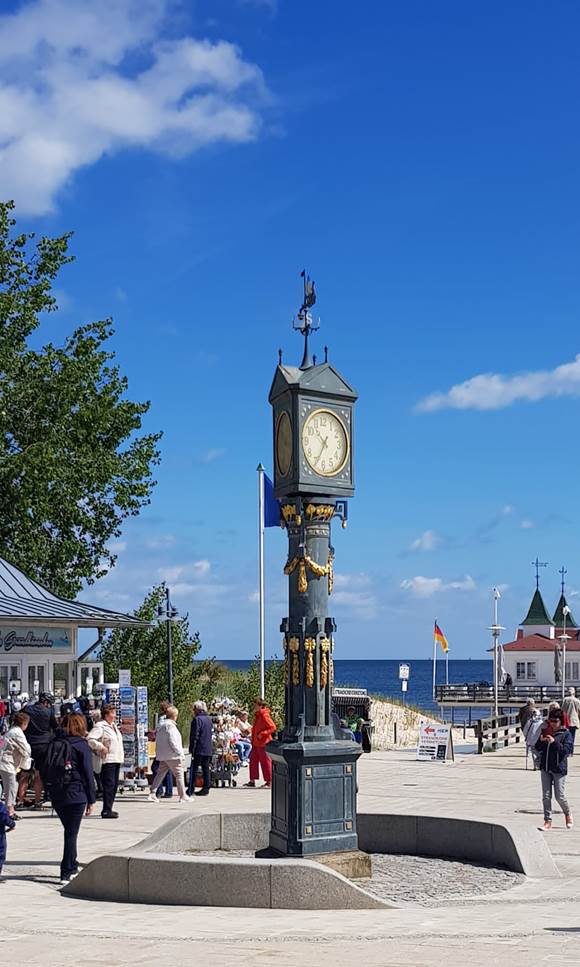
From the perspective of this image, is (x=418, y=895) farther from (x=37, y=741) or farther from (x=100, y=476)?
(x=100, y=476)

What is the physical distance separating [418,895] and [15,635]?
1547 centimetres

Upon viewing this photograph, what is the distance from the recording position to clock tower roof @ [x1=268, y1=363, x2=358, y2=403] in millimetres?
13016

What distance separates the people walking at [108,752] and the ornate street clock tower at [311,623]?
583 centimetres

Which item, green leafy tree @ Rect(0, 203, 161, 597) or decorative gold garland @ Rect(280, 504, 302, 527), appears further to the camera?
green leafy tree @ Rect(0, 203, 161, 597)

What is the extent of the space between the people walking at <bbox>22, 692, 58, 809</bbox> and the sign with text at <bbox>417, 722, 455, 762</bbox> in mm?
13639

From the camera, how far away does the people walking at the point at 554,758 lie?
17.5m

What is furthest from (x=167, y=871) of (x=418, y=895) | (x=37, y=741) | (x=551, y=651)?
(x=551, y=651)

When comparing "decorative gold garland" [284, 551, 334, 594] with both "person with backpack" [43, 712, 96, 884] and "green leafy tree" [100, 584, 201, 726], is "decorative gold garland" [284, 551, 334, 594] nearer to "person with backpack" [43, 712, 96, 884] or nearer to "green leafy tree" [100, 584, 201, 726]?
"person with backpack" [43, 712, 96, 884]

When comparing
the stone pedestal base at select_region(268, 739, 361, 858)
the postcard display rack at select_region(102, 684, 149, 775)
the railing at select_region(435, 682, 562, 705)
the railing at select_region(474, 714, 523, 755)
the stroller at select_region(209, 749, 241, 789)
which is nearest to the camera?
the stone pedestal base at select_region(268, 739, 361, 858)

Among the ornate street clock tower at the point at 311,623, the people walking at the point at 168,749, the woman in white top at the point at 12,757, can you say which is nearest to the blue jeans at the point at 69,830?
the ornate street clock tower at the point at 311,623

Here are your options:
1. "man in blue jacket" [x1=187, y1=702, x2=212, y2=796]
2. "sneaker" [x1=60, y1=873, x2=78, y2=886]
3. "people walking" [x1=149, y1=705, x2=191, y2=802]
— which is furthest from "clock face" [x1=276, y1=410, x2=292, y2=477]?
"man in blue jacket" [x1=187, y1=702, x2=212, y2=796]

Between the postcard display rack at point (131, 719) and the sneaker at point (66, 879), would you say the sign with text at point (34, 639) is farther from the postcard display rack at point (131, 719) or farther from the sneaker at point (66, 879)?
the sneaker at point (66, 879)

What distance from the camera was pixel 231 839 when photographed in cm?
1447

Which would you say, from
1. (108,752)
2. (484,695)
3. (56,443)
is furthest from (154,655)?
(484,695)
